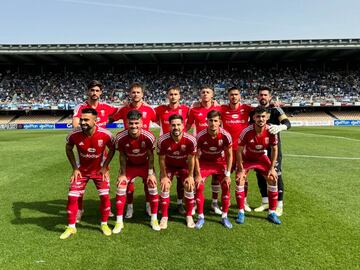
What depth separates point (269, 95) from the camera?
6.48 meters

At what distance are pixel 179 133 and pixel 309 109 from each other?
156 feet

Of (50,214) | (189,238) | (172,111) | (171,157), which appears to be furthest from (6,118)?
(189,238)

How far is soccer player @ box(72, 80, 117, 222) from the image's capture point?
623 centimetres

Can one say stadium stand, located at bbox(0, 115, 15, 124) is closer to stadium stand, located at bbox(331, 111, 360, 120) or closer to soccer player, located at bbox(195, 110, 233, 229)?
stadium stand, located at bbox(331, 111, 360, 120)

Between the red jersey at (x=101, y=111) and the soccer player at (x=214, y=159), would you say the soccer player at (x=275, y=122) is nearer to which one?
the soccer player at (x=214, y=159)

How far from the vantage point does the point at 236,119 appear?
6.88 m

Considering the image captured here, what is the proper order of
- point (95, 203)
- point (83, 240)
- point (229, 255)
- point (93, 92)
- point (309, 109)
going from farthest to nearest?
1. point (309, 109)
2. point (95, 203)
3. point (93, 92)
4. point (83, 240)
5. point (229, 255)

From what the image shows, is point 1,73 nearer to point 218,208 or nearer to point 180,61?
point 180,61

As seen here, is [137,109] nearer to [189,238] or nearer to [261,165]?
[261,165]

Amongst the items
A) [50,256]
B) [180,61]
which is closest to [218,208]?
[50,256]

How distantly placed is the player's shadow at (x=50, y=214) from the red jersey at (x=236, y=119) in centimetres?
309

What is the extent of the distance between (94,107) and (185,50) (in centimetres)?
3867

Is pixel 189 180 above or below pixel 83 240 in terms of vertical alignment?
above

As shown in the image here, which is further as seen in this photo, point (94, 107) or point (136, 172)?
point (94, 107)
